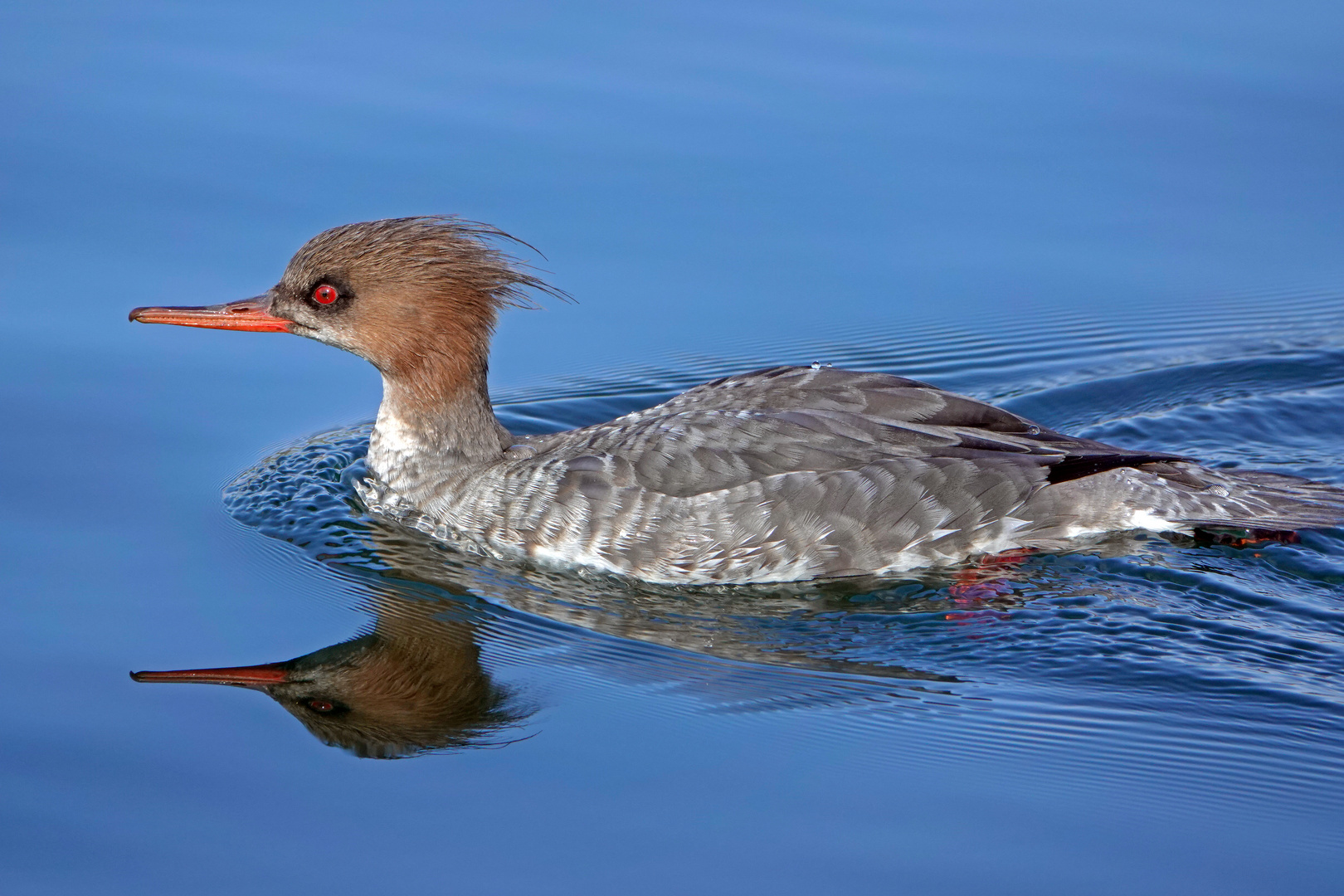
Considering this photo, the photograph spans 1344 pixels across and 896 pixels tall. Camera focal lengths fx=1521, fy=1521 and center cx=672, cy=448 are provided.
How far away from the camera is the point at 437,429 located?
913 cm

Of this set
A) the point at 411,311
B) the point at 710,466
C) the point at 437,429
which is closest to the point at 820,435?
the point at 710,466

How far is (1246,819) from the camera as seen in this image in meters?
6.26

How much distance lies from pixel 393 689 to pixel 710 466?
7.01ft

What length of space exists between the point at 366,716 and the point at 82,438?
3.59 m

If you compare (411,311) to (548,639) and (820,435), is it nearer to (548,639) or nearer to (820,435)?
(548,639)

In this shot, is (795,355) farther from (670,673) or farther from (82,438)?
(82,438)

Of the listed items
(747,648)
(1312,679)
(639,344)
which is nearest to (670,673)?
(747,648)

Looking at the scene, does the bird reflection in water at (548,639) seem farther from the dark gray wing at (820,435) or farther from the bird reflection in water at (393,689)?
the dark gray wing at (820,435)

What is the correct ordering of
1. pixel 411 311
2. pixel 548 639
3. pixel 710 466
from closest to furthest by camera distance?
pixel 548 639 → pixel 710 466 → pixel 411 311

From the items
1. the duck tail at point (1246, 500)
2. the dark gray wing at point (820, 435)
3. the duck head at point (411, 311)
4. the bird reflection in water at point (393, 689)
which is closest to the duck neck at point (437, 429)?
the duck head at point (411, 311)

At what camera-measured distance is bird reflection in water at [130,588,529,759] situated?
690 cm

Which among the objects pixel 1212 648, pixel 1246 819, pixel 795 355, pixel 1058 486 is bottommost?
pixel 1246 819

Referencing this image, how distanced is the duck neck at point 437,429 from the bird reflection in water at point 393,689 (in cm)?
133

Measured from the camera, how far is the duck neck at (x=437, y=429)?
9.11 metres
